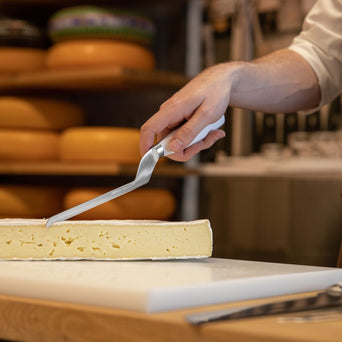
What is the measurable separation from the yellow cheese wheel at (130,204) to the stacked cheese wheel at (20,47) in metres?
0.55

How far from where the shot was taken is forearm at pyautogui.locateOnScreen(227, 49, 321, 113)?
1.27 metres

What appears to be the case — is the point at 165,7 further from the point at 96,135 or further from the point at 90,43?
the point at 96,135

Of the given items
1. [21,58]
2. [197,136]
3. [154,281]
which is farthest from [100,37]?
[154,281]

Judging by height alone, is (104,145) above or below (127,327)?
above

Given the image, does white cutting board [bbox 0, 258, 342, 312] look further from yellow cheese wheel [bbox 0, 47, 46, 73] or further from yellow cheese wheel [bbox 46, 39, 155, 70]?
yellow cheese wheel [bbox 0, 47, 46, 73]

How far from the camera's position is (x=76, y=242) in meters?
0.97

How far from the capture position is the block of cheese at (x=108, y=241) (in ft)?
3.16

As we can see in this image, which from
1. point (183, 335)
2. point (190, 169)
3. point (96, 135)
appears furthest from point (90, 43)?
point (183, 335)

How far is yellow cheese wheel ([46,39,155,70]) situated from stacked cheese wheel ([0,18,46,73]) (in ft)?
0.49

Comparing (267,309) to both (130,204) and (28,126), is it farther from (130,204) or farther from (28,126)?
(28,126)

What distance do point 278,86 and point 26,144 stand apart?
1.41 meters

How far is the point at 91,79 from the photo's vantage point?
244 centimetres

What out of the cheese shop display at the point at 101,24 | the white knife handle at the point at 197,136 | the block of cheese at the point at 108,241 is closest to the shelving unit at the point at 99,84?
the cheese shop display at the point at 101,24

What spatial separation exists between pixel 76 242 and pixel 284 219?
5.06ft
